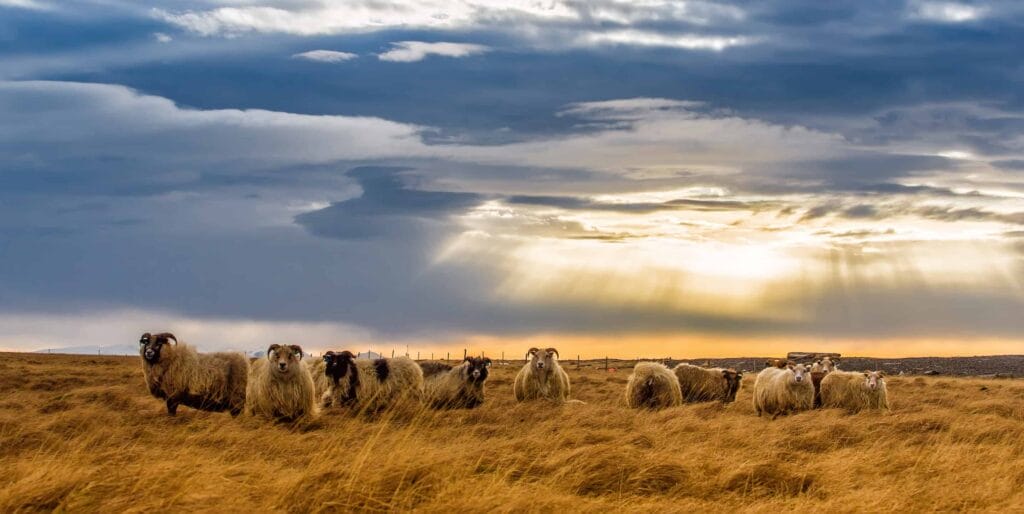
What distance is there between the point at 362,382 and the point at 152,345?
4.74 m

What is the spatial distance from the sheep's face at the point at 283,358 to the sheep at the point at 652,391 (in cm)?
949

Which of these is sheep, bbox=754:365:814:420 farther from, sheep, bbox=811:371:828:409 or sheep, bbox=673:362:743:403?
sheep, bbox=673:362:743:403

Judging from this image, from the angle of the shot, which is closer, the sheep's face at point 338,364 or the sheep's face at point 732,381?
the sheep's face at point 338,364

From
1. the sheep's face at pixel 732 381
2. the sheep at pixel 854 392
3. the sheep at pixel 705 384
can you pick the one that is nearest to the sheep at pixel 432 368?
the sheep at pixel 705 384

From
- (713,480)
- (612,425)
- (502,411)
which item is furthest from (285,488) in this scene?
(502,411)

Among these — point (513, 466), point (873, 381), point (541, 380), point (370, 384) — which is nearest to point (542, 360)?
point (541, 380)

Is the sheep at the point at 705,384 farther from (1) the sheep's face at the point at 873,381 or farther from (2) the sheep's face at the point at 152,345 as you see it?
(2) the sheep's face at the point at 152,345

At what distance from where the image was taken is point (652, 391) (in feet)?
81.7

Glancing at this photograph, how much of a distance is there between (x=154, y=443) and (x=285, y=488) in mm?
6953

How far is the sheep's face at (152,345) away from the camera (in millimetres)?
20453

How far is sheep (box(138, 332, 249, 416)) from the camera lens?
20.5 metres

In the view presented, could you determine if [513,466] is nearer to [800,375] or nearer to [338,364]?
[338,364]

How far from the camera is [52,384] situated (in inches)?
1248

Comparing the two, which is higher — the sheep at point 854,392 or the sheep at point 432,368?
the sheep at point 432,368
